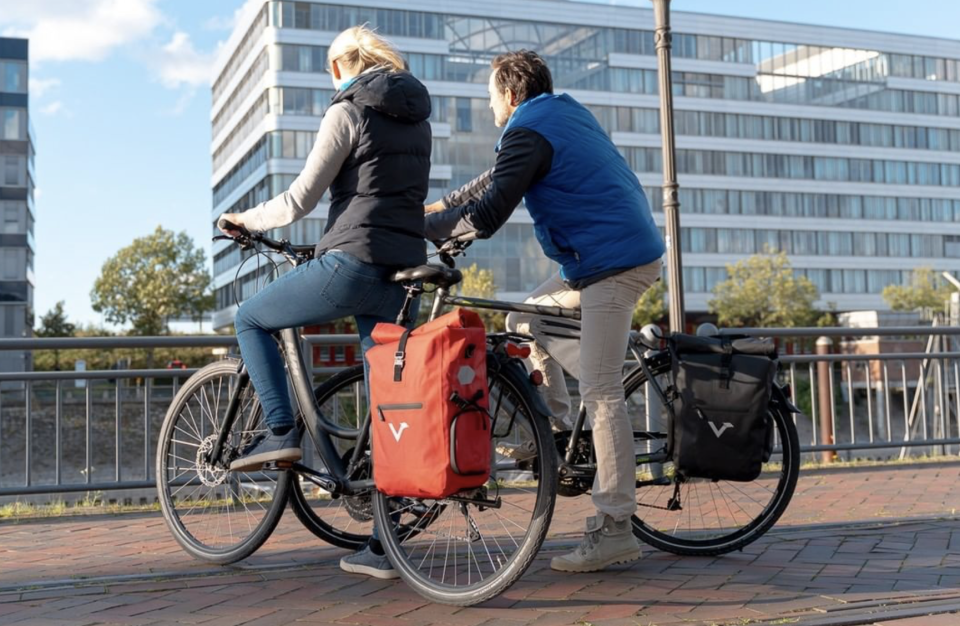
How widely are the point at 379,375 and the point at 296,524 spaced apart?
244 centimetres

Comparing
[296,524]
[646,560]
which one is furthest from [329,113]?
[296,524]

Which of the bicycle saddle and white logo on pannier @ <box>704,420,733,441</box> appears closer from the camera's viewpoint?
the bicycle saddle

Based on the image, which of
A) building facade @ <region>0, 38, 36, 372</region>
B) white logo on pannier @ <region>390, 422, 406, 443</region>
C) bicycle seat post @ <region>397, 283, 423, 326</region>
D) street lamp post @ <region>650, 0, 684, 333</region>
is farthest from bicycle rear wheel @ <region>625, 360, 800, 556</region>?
building facade @ <region>0, 38, 36, 372</region>

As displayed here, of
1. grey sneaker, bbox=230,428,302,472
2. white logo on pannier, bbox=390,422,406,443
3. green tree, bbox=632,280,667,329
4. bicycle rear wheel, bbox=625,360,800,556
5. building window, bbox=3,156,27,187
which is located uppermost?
building window, bbox=3,156,27,187

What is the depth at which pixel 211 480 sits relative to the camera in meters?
4.87

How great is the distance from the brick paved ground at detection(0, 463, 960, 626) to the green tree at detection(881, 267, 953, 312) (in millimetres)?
65596

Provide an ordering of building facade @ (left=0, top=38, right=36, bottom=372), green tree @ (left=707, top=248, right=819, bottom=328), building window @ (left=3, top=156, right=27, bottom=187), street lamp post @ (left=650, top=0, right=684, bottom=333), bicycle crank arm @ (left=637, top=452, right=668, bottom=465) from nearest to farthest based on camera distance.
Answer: bicycle crank arm @ (left=637, top=452, right=668, bottom=465) < street lamp post @ (left=650, top=0, right=684, bottom=333) < building facade @ (left=0, top=38, right=36, bottom=372) < building window @ (left=3, top=156, right=27, bottom=187) < green tree @ (left=707, top=248, right=819, bottom=328)

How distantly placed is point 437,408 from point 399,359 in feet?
0.83

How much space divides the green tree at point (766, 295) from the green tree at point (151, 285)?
2909 centimetres

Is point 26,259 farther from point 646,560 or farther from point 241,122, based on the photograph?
point 646,560

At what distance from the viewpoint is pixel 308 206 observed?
14.5 feet

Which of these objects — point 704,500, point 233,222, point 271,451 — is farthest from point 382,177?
point 704,500

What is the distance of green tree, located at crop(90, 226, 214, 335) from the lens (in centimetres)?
6094

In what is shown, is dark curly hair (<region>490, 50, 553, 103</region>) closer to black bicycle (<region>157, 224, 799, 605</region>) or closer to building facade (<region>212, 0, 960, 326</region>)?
black bicycle (<region>157, 224, 799, 605</region>)
